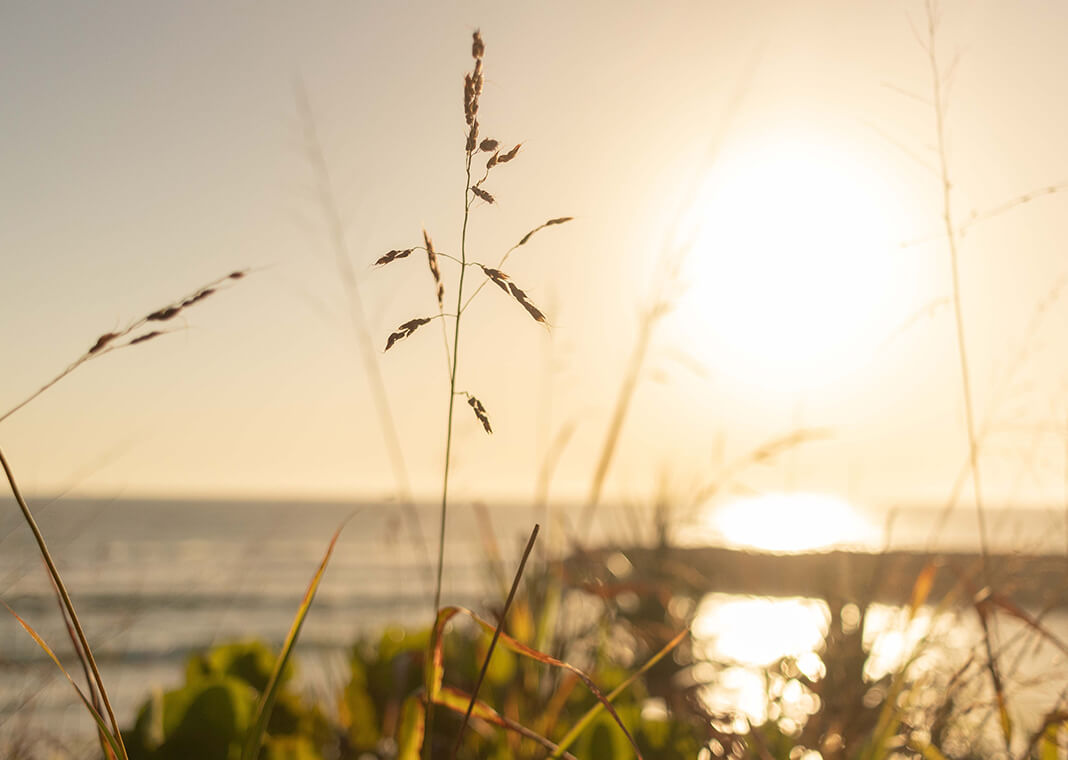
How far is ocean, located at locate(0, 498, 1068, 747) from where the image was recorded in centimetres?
135

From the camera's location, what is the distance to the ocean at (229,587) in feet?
4.42

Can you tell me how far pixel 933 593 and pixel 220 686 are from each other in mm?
14896

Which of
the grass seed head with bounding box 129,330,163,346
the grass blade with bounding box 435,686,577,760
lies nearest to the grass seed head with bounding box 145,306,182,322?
the grass seed head with bounding box 129,330,163,346

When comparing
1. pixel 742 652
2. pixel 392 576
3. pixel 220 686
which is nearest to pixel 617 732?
pixel 220 686

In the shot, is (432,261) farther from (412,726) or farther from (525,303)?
(412,726)

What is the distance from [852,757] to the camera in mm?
980

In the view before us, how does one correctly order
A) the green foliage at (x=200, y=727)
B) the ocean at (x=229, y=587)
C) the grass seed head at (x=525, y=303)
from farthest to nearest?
the ocean at (x=229, y=587) < the green foliage at (x=200, y=727) < the grass seed head at (x=525, y=303)

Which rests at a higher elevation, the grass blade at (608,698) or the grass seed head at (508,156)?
the grass seed head at (508,156)

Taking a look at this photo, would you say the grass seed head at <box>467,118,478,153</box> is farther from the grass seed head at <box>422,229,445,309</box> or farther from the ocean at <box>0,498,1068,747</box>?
the ocean at <box>0,498,1068,747</box>

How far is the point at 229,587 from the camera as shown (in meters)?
4.64

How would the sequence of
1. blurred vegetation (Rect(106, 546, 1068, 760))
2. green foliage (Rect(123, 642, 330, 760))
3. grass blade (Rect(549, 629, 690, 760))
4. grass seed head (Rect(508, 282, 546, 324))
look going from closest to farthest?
grass seed head (Rect(508, 282, 546, 324)) → grass blade (Rect(549, 629, 690, 760)) → blurred vegetation (Rect(106, 546, 1068, 760)) → green foliage (Rect(123, 642, 330, 760))

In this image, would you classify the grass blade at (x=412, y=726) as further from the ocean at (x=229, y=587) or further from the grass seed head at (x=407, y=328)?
the grass seed head at (x=407, y=328)

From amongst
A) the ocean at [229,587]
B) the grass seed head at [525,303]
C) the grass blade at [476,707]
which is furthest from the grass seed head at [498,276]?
the grass blade at [476,707]

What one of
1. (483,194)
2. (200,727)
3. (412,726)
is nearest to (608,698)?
(412,726)
